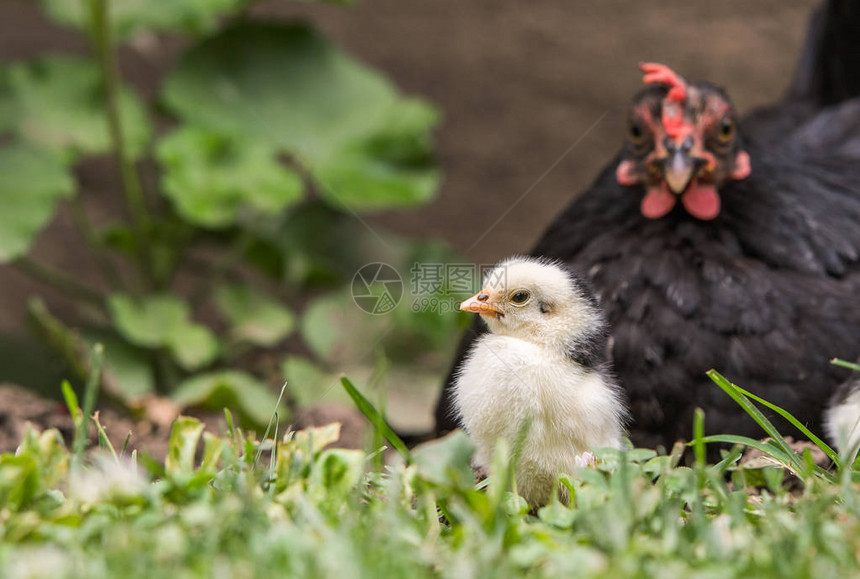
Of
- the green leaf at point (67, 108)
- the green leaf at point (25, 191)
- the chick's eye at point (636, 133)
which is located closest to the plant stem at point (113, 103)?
the green leaf at point (67, 108)

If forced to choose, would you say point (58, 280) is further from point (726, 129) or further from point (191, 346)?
point (726, 129)

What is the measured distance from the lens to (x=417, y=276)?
69.6 inches

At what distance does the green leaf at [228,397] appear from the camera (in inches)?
119

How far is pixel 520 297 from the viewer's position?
5.01 ft

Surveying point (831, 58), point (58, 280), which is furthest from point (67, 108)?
point (831, 58)

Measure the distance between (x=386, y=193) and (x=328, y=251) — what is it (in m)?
0.47

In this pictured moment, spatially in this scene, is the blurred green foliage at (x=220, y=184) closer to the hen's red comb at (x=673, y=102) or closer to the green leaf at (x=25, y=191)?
the green leaf at (x=25, y=191)

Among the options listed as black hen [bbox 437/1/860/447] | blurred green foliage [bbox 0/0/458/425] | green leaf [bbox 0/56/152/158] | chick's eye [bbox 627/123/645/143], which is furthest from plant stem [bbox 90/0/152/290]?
chick's eye [bbox 627/123/645/143]

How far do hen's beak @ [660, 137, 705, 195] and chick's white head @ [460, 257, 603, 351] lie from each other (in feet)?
1.67

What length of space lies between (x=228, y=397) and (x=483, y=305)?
1.73m

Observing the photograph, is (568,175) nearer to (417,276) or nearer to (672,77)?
(672,77)

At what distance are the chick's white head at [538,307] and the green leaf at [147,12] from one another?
220 cm

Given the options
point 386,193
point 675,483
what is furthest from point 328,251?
point 675,483

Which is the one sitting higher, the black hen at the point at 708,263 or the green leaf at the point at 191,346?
the black hen at the point at 708,263
